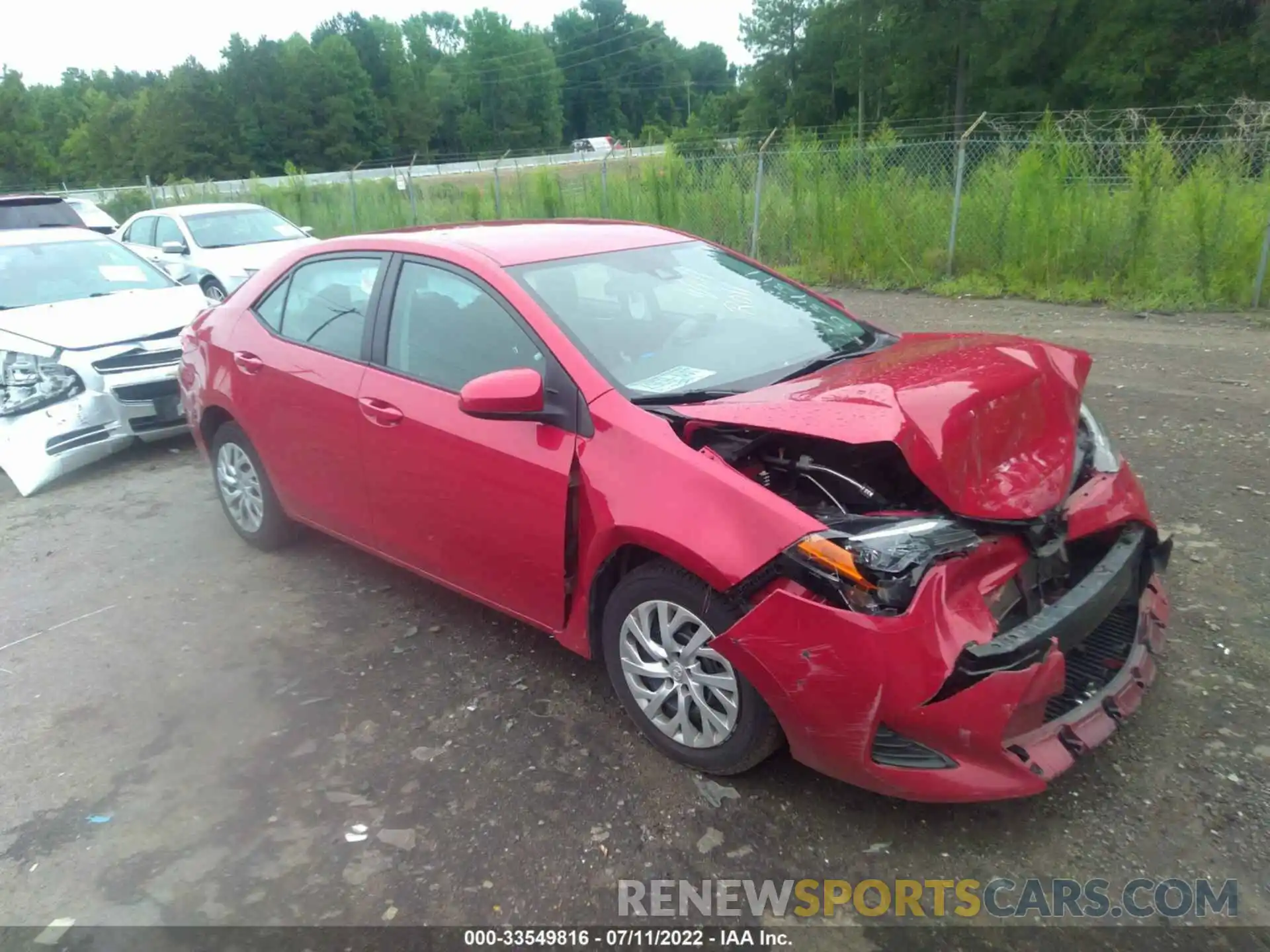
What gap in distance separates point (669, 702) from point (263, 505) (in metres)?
2.82

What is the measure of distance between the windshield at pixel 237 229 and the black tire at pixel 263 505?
→ 8.85 meters

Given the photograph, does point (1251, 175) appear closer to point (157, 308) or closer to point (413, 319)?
point (413, 319)

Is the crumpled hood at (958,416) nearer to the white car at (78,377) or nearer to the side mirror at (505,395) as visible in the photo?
the side mirror at (505,395)

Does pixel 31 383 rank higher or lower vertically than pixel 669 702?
higher

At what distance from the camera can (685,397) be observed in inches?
122

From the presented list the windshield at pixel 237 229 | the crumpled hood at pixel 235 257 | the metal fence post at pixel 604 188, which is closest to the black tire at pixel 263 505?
the crumpled hood at pixel 235 257

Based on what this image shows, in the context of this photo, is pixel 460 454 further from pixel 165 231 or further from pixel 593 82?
pixel 593 82

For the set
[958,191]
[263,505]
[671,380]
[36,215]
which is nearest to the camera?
[671,380]

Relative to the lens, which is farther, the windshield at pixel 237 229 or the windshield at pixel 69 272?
the windshield at pixel 237 229

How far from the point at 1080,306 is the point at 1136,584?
8.19 m

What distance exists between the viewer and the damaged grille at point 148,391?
6.45 metres

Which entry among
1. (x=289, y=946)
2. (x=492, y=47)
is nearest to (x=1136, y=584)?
(x=289, y=946)

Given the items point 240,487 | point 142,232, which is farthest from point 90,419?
point 142,232

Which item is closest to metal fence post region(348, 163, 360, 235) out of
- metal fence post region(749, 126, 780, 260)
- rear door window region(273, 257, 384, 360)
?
metal fence post region(749, 126, 780, 260)
